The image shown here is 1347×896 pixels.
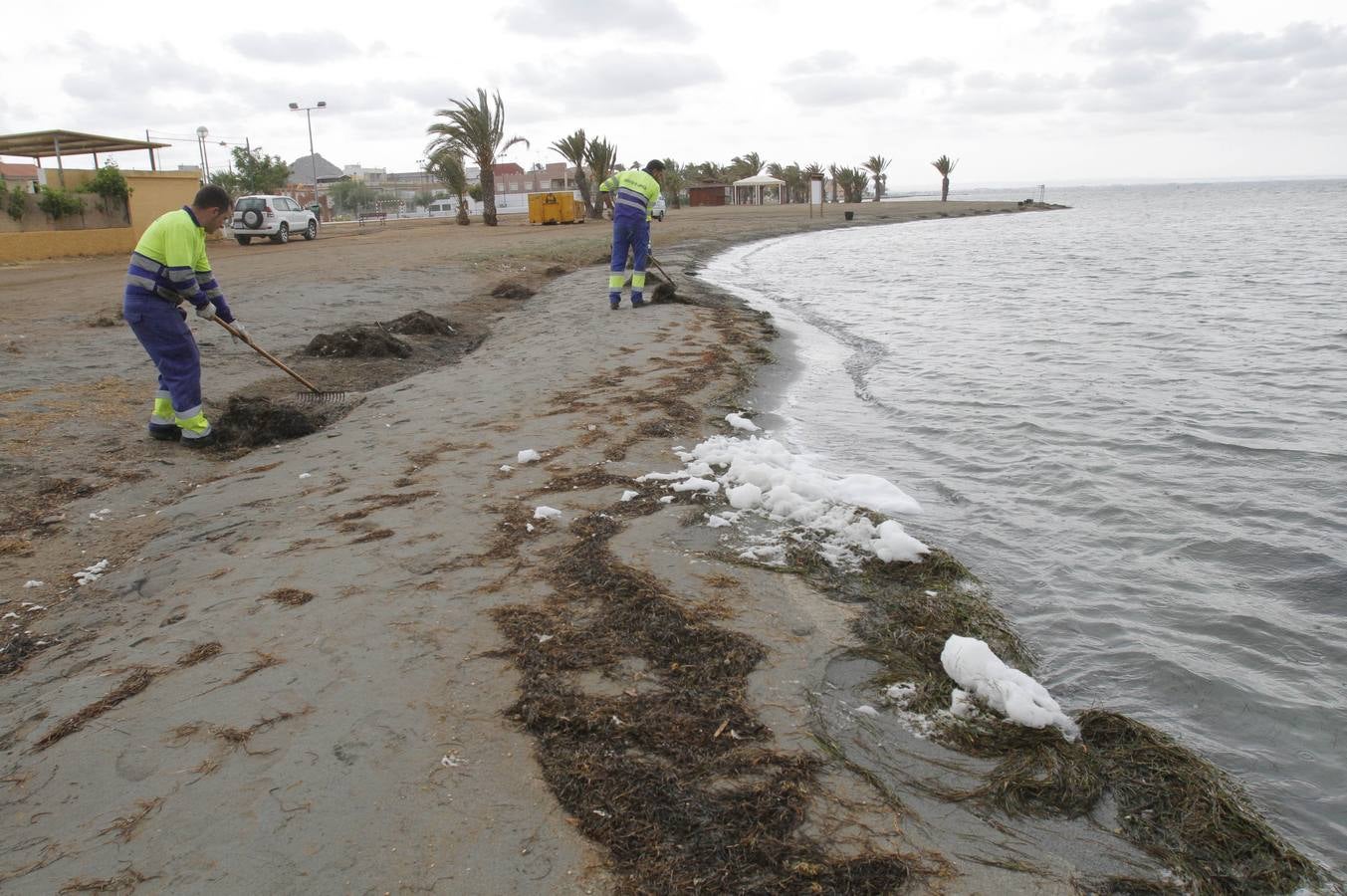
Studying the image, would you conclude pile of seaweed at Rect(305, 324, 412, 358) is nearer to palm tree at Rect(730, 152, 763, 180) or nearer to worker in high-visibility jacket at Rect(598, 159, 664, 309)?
worker in high-visibility jacket at Rect(598, 159, 664, 309)

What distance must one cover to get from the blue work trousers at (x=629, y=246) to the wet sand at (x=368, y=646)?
423 centimetres

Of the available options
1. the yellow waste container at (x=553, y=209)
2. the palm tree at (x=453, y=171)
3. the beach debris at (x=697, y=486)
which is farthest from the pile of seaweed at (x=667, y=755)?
the palm tree at (x=453, y=171)

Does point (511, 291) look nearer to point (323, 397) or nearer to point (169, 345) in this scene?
point (323, 397)

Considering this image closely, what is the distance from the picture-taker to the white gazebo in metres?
66.1

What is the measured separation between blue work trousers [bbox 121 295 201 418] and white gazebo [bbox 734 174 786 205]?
2429 inches

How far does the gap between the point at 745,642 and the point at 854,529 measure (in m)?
1.41

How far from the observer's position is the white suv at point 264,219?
26.3m

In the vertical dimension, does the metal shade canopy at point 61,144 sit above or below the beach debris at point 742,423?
above

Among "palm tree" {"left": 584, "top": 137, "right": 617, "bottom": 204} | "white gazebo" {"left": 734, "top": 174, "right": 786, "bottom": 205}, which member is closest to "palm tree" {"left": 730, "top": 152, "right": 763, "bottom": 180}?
"white gazebo" {"left": 734, "top": 174, "right": 786, "bottom": 205}

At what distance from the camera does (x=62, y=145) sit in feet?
84.8

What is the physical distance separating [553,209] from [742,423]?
3100 centimetres

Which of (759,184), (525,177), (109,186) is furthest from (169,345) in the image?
(525,177)

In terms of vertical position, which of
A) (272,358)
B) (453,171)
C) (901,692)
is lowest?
(901,692)

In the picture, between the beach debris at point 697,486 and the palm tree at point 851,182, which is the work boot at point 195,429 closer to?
the beach debris at point 697,486
